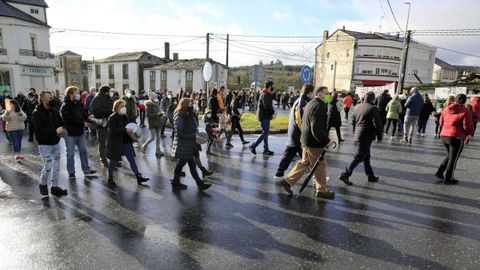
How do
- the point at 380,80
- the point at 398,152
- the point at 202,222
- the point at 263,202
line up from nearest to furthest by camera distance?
the point at 202,222
the point at 263,202
the point at 398,152
the point at 380,80

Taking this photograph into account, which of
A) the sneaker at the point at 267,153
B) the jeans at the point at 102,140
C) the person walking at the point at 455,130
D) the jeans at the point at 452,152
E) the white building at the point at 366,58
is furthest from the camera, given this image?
the white building at the point at 366,58

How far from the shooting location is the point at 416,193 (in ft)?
19.3

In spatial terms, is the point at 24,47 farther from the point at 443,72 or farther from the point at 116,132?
the point at 443,72

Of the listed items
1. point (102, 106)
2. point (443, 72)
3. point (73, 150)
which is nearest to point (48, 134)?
point (73, 150)

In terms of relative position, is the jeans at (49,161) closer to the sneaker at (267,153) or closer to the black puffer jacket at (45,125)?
the black puffer jacket at (45,125)

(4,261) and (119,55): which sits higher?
(119,55)

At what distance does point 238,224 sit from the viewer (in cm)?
450

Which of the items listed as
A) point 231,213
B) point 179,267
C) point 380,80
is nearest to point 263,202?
point 231,213

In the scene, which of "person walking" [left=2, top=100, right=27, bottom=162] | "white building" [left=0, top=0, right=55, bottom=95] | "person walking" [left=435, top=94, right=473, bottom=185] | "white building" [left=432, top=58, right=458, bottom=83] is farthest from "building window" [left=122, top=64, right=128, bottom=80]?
"white building" [left=432, top=58, right=458, bottom=83]

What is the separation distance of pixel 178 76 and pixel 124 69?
404 inches

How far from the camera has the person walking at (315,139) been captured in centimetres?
504

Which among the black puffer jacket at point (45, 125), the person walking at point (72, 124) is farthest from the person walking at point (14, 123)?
the black puffer jacket at point (45, 125)

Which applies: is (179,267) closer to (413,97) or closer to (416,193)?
(416,193)

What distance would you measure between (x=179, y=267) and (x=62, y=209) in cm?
254
